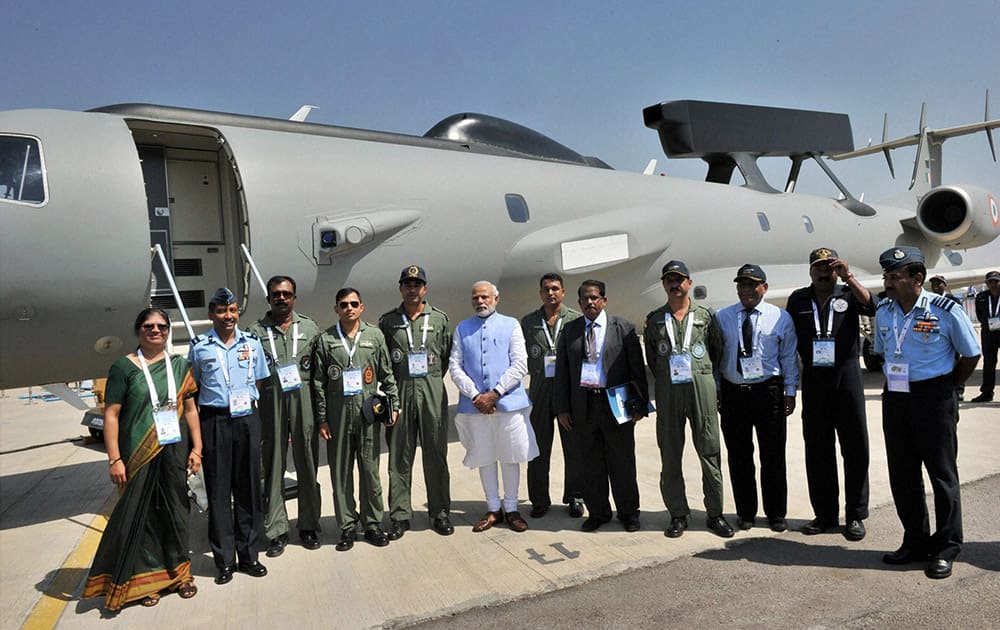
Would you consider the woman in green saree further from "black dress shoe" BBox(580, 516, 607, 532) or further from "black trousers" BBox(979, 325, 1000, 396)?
"black trousers" BBox(979, 325, 1000, 396)

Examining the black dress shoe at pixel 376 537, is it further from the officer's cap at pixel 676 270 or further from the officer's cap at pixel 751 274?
the officer's cap at pixel 751 274

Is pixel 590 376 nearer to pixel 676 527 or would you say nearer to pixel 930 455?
pixel 676 527

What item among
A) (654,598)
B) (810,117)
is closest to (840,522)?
(654,598)

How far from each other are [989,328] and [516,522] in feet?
26.4

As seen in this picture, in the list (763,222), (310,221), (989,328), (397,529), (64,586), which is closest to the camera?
(64,586)

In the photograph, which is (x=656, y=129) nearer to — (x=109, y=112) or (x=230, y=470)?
(x=109, y=112)

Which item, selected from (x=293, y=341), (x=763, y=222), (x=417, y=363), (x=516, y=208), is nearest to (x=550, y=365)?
(x=417, y=363)

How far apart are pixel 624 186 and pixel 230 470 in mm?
6254

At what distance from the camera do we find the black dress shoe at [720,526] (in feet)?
15.1

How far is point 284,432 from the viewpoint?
4719 millimetres

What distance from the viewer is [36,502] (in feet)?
21.2

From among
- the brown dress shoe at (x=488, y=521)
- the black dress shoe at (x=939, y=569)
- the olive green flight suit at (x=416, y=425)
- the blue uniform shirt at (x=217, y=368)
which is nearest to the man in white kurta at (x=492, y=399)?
the brown dress shoe at (x=488, y=521)

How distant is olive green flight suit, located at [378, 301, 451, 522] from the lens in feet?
16.1

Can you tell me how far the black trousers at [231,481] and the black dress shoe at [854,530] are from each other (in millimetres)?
3783
